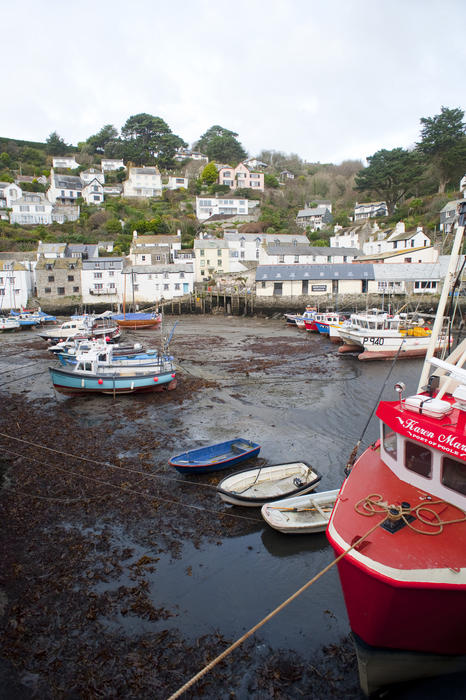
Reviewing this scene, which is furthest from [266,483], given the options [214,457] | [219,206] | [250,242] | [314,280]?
[219,206]

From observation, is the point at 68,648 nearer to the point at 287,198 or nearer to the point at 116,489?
the point at 116,489

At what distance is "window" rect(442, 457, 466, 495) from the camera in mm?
6883

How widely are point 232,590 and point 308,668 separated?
2.36m

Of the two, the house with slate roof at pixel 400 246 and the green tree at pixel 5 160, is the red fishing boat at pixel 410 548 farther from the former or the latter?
the green tree at pixel 5 160

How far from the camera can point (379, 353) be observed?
33.0 metres

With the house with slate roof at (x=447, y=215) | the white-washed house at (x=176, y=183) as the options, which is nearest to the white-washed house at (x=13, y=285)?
the white-washed house at (x=176, y=183)

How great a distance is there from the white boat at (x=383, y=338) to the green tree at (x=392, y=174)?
56102mm

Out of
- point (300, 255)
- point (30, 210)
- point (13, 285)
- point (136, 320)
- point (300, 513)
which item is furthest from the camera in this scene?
point (30, 210)

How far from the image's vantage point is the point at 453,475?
6.98m

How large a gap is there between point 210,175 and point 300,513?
4226 inches

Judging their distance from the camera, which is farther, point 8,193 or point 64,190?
point 64,190

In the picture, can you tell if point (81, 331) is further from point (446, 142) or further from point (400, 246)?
point (446, 142)

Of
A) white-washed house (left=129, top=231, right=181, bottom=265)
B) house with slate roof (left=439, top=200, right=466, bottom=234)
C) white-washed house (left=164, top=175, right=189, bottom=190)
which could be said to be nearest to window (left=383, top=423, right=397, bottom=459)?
white-washed house (left=129, top=231, right=181, bottom=265)

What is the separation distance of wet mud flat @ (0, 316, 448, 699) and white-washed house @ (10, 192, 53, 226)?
76062mm
